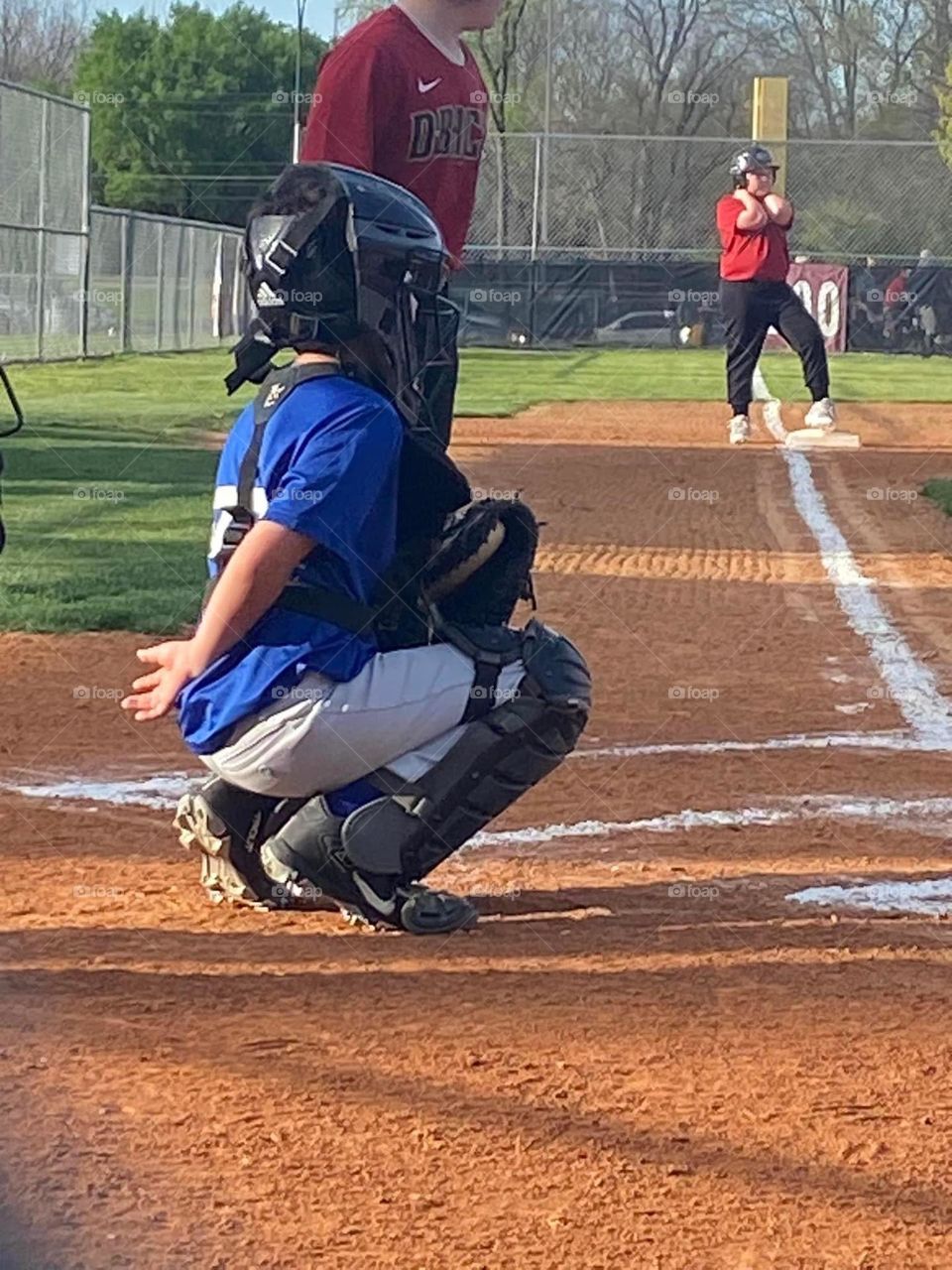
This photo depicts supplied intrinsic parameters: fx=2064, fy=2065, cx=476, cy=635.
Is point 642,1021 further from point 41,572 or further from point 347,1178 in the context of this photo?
point 41,572

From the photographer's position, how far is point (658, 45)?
131 ft

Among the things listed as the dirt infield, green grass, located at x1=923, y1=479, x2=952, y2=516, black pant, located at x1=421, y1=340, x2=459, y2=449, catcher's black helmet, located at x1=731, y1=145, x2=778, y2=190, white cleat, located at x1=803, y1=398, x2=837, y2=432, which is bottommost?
the dirt infield

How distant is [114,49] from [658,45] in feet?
61.2

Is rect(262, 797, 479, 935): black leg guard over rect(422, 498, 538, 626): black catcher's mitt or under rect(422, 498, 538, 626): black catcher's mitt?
under

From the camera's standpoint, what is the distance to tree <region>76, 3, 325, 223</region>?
51656 millimetres

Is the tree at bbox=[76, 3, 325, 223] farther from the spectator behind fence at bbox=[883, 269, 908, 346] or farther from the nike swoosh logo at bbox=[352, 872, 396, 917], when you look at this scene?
the nike swoosh logo at bbox=[352, 872, 396, 917]

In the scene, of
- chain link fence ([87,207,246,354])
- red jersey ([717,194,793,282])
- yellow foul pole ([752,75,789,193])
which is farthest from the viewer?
yellow foul pole ([752,75,789,193])

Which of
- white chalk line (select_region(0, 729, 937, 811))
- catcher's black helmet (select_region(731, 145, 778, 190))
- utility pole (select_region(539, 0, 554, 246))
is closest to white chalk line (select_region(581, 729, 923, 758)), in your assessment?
white chalk line (select_region(0, 729, 937, 811))

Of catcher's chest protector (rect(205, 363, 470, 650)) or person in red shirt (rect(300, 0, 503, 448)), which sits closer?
catcher's chest protector (rect(205, 363, 470, 650))

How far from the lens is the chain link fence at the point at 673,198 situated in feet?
109

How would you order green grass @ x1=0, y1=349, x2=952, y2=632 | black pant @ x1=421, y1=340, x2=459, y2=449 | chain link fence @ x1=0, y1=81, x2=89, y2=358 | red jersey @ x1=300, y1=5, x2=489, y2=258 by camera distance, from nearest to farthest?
black pant @ x1=421, y1=340, x2=459, y2=449 < red jersey @ x1=300, y1=5, x2=489, y2=258 < green grass @ x1=0, y1=349, x2=952, y2=632 < chain link fence @ x1=0, y1=81, x2=89, y2=358

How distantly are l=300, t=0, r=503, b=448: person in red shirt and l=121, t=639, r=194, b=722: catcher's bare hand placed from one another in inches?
72.7

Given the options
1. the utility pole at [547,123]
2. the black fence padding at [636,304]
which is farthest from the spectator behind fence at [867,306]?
the utility pole at [547,123]

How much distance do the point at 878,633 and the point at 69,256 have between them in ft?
64.2
